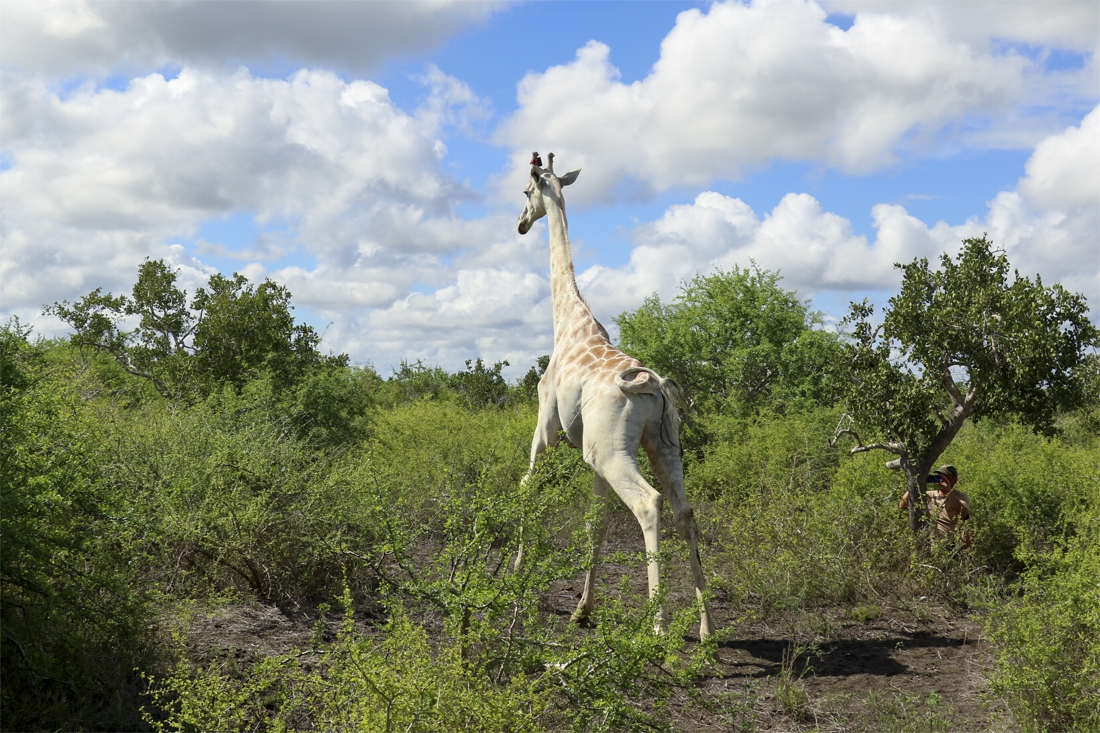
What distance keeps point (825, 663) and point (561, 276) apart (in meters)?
4.08

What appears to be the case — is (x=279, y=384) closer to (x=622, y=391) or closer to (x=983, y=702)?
(x=622, y=391)

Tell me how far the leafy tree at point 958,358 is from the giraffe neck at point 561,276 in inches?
108

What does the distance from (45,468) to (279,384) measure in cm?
688

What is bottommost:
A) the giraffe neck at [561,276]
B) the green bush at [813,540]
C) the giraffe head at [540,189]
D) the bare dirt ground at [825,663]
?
the bare dirt ground at [825,663]

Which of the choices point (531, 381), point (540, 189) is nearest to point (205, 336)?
point (540, 189)

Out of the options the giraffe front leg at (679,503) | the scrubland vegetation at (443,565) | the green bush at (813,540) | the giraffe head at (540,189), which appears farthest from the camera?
the giraffe head at (540,189)

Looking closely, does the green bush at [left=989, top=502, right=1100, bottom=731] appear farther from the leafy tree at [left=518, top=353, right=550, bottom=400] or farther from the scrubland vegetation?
the leafy tree at [left=518, top=353, right=550, bottom=400]

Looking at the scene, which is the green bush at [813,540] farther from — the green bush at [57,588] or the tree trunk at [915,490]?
the green bush at [57,588]

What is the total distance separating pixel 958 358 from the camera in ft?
26.4

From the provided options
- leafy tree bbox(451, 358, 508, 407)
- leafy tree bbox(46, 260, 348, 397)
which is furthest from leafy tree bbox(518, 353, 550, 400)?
leafy tree bbox(46, 260, 348, 397)

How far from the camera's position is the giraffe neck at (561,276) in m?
7.89

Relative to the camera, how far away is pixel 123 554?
5.47 m

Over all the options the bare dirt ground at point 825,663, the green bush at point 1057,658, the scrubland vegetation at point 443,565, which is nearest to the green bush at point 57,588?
the scrubland vegetation at point 443,565

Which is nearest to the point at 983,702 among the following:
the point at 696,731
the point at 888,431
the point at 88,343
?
the point at 696,731
